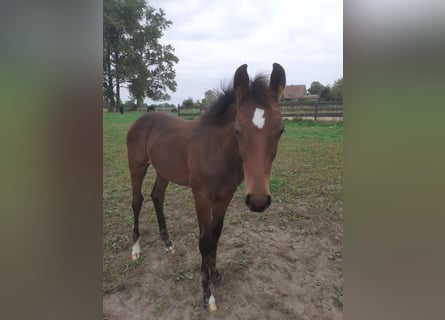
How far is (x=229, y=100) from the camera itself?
4.80ft

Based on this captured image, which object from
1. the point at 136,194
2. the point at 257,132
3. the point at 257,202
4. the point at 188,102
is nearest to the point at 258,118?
the point at 257,132

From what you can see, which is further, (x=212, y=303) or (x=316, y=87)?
(x=212, y=303)

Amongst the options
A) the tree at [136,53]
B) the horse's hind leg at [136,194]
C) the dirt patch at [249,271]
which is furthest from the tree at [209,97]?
the dirt patch at [249,271]

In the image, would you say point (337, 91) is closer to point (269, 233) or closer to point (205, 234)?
point (205, 234)

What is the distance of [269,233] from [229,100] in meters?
1.06

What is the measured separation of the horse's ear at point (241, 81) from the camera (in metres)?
1.21

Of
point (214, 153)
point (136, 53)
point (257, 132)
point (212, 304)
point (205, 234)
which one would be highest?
point (136, 53)

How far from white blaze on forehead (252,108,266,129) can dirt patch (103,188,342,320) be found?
75 cm

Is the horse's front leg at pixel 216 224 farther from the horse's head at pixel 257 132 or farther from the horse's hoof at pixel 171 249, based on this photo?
the horse's head at pixel 257 132

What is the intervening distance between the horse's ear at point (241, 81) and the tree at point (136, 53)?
0.36 m

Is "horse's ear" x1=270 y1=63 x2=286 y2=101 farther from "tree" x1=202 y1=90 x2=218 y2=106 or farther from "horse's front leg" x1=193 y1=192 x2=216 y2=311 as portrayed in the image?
"horse's front leg" x1=193 y1=192 x2=216 y2=311
